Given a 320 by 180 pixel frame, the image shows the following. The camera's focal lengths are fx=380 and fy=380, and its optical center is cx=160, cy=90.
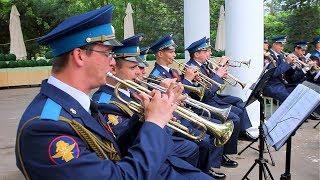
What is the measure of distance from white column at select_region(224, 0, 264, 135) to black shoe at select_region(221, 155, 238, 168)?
1218mm

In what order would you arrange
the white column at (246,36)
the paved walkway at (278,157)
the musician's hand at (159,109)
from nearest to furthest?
the musician's hand at (159,109) → the paved walkway at (278,157) → the white column at (246,36)

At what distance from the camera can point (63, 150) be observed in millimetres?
1786

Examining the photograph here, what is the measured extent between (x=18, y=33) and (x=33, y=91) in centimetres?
291

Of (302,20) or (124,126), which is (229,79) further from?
(302,20)

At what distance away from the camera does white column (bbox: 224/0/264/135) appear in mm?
6098

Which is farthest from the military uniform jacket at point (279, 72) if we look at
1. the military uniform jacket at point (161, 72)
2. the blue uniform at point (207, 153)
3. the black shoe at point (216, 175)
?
the black shoe at point (216, 175)

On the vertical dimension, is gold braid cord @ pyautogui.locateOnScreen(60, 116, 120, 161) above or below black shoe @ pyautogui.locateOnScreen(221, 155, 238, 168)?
above

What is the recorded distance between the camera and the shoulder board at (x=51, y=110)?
1.88 meters

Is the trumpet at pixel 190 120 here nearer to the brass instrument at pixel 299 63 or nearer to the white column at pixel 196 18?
the white column at pixel 196 18

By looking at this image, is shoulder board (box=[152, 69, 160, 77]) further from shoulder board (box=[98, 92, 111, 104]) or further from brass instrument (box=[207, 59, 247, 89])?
shoulder board (box=[98, 92, 111, 104])

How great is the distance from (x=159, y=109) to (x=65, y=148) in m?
0.54

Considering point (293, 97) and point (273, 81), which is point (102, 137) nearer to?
point (293, 97)

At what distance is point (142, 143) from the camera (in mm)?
1949

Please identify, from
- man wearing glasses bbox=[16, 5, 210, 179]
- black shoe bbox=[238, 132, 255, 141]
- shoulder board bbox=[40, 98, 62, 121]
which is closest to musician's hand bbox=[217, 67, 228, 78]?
black shoe bbox=[238, 132, 255, 141]
